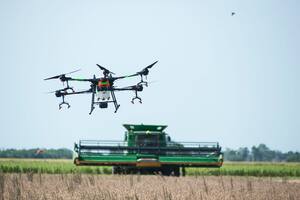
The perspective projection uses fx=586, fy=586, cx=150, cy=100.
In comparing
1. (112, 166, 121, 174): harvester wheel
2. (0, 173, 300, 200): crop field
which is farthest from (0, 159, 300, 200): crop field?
(112, 166, 121, 174): harvester wheel

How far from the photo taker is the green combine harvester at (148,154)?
24.1 meters

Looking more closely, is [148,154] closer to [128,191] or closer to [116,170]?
[116,170]

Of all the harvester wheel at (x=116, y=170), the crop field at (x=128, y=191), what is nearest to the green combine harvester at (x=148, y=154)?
the harvester wheel at (x=116, y=170)

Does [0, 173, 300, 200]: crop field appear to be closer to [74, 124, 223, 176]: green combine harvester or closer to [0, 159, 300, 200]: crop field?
[0, 159, 300, 200]: crop field

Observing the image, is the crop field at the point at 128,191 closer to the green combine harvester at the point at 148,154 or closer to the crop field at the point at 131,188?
the crop field at the point at 131,188

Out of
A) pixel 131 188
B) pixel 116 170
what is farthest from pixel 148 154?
pixel 131 188

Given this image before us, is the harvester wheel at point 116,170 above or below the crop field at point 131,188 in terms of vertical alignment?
above

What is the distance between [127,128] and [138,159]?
283cm

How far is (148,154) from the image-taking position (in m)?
24.7

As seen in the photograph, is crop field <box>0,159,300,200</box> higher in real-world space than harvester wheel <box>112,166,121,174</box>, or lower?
lower

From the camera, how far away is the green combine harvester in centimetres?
2408

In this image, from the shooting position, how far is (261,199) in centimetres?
1080

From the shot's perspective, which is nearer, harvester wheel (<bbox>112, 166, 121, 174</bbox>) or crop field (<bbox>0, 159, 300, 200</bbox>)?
crop field (<bbox>0, 159, 300, 200</bbox>)

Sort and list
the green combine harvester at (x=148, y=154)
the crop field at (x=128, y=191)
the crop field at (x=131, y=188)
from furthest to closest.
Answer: the green combine harvester at (x=148, y=154), the crop field at (x=131, y=188), the crop field at (x=128, y=191)
